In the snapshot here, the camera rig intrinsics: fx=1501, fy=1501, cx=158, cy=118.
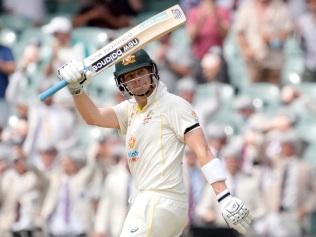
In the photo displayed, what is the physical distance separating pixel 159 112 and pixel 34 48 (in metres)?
8.25

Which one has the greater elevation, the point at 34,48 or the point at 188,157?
the point at 34,48

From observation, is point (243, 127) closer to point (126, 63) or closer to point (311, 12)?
point (311, 12)

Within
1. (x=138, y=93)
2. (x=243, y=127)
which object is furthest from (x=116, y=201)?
(x=138, y=93)

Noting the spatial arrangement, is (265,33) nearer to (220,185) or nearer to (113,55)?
(113,55)

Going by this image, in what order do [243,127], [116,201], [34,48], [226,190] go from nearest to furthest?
[226,190] < [116,201] < [243,127] < [34,48]

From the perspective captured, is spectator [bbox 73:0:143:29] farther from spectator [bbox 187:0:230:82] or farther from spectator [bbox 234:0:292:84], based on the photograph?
spectator [bbox 234:0:292:84]

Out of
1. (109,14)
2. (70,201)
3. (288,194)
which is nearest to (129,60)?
(288,194)

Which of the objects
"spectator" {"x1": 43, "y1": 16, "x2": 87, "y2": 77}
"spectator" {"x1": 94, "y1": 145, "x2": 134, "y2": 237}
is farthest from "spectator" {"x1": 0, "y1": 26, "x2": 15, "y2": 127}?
"spectator" {"x1": 94, "y1": 145, "x2": 134, "y2": 237}

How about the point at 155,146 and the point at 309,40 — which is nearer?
the point at 155,146

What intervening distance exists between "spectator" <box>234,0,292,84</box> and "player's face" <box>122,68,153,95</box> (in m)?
6.51

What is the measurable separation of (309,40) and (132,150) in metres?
6.54

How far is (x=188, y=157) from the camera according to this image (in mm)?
14328

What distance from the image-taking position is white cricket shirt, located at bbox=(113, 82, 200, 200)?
958 cm

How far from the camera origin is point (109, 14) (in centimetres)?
1834
